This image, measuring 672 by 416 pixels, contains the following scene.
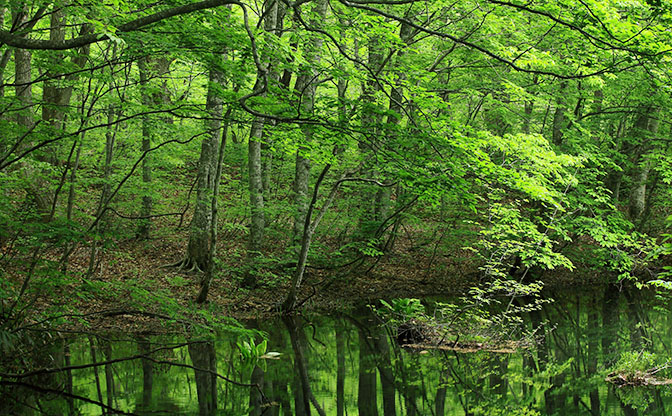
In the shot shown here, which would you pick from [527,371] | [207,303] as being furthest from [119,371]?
[527,371]

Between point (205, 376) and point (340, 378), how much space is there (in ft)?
5.22

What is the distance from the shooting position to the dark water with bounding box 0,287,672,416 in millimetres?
5164

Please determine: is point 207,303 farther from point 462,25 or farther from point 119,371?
point 462,25

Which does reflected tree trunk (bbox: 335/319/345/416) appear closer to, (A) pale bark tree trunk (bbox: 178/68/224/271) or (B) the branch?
(A) pale bark tree trunk (bbox: 178/68/224/271)

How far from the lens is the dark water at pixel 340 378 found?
16.9 ft

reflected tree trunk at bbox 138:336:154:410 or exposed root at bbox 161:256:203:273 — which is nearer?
reflected tree trunk at bbox 138:336:154:410

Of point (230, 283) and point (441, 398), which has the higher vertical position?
point (230, 283)

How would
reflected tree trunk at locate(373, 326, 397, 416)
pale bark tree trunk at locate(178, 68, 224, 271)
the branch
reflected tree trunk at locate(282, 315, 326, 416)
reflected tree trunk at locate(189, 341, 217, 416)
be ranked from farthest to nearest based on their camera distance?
pale bark tree trunk at locate(178, 68, 224, 271), reflected tree trunk at locate(373, 326, 397, 416), reflected tree trunk at locate(282, 315, 326, 416), reflected tree trunk at locate(189, 341, 217, 416), the branch

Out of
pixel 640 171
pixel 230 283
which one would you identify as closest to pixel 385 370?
pixel 230 283

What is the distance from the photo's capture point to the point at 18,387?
5.19m

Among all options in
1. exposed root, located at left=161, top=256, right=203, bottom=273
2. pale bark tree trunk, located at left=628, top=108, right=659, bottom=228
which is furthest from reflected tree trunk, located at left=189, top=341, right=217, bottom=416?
pale bark tree trunk, located at left=628, top=108, right=659, bottom=228

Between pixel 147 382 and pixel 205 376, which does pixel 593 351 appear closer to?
pixel 205 376

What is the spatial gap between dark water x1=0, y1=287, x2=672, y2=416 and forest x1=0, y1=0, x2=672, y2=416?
0.05 m

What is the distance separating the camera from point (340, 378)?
6.34 m
